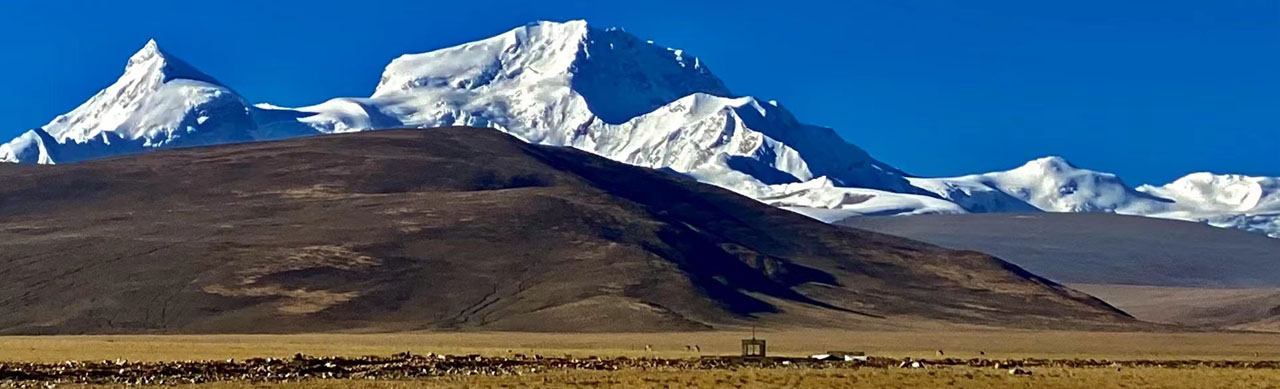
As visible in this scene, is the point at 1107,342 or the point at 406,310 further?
the point at 406,310

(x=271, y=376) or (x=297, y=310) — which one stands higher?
(x=297, y=310)

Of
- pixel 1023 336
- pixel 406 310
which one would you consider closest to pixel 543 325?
pixel 406 310

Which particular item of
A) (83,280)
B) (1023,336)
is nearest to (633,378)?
(1023,336)

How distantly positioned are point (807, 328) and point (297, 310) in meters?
52.5

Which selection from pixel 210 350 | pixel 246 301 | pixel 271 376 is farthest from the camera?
pixel 246 301

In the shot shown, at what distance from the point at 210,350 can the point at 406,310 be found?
97.1 meters

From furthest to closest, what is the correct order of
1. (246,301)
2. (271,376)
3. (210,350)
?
(246,301), (210,350), (271,376)

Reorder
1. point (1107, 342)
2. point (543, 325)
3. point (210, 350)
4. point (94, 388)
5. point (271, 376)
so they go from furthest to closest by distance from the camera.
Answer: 1. point (543, 325)
2. point (1107, 342)
3. point (210, 350)
4. point (271, 376)
5. point (94, 388)

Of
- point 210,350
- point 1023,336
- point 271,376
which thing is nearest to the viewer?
point 271,376

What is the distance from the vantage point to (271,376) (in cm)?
6219

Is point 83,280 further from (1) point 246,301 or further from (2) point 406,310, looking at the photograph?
(2) point 406,310

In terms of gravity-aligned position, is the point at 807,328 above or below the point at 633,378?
above

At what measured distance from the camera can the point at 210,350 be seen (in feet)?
319

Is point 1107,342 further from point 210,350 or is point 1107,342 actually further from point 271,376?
point 271,376
